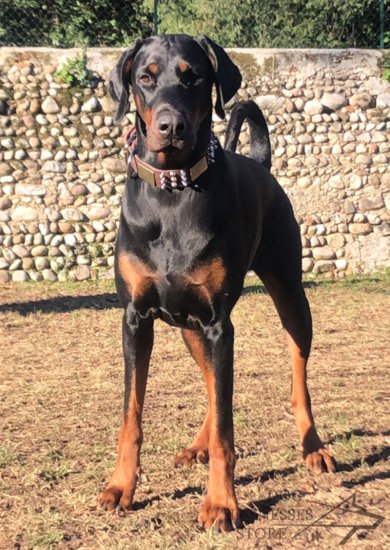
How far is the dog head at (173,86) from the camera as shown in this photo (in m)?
3.26

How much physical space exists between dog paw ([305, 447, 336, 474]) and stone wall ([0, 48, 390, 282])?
709cm

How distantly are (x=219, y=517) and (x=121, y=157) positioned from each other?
27.2 feet

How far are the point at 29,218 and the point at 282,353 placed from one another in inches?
199

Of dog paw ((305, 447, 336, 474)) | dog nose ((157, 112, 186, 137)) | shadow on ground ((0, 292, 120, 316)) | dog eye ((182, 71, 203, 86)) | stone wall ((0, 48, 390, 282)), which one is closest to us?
dog nose ((157, 112, 186, 137))

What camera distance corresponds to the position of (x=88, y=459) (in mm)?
4207

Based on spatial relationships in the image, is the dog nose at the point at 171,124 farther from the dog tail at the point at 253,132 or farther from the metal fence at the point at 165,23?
the metal fence at the point at 165,23

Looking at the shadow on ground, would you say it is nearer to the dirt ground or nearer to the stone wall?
the dirt ground

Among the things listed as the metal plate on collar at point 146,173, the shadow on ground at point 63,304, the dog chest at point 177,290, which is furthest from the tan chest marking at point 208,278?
the shadow on ground at point 63,304

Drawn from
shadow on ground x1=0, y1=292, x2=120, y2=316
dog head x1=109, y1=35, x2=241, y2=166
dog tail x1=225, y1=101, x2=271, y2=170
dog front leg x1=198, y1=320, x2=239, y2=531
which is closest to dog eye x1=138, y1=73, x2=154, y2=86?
dog head x1=109, y1=35, x2=241, y2=166

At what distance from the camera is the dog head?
3256 mm

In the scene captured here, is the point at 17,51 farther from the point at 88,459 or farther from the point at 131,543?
the point at 131,543

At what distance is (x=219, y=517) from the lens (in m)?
3.29

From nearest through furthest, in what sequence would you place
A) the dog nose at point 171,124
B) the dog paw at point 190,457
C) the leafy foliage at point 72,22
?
the dog nose at point 171,124 < the dog paw at point 190,457 < the leafy foliage at point 72,22

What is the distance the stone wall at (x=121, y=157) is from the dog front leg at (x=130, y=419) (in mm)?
7329
